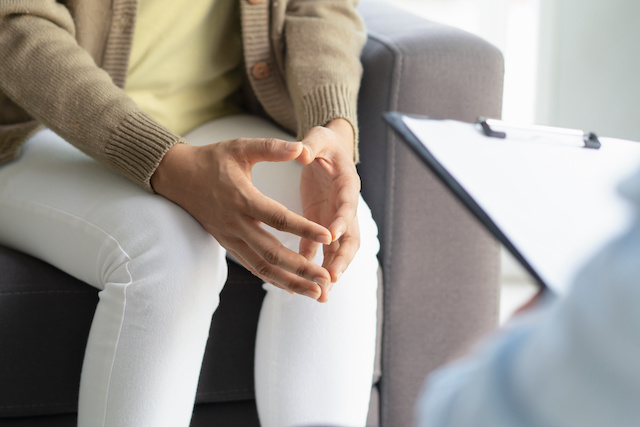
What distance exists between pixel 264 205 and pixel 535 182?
26cm

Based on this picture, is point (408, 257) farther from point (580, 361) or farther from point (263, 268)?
point (580, 361)

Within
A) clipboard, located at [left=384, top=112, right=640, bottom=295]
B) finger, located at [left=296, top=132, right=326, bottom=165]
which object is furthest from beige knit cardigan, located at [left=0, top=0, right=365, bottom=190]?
clipboard, located at [left=384, top=112, right=640, bottom=295]

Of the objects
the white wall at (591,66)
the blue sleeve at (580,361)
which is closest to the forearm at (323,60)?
the blue sleeve at (580,361)

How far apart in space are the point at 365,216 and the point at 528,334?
53 cm

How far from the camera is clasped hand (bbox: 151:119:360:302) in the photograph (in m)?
0.57

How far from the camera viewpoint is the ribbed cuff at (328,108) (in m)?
0.74

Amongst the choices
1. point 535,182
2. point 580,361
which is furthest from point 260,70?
point 580,361

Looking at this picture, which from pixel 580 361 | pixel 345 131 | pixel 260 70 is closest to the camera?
pixel 580 361

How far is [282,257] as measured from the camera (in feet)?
1.87

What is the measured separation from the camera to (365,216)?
713 mm

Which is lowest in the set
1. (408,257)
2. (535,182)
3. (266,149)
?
(408,257)

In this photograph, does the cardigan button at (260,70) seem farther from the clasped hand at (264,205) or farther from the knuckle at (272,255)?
the knuckle at (272,255)

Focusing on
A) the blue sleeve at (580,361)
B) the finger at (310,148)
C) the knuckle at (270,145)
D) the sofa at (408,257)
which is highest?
the blue sleeve at (580,361)

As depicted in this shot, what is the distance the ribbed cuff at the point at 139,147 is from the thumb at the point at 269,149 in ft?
0.29
